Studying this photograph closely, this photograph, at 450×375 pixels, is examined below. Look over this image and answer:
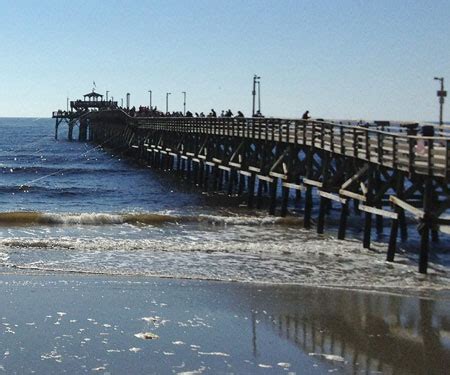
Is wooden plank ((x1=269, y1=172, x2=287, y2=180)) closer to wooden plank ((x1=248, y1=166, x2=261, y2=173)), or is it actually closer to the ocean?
the ocean

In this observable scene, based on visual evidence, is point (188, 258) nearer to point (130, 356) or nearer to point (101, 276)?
point (101, 276)

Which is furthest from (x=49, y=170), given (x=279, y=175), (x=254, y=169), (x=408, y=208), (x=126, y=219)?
(x=408, y=208)

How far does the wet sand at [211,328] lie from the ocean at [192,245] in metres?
1.54

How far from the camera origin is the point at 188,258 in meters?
18.9

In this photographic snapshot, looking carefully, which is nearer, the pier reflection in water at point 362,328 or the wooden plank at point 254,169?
the pier reflection in water at point 362,328

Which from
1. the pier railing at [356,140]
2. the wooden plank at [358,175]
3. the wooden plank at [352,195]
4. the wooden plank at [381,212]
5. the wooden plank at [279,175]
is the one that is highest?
the pier railing at [356,140]

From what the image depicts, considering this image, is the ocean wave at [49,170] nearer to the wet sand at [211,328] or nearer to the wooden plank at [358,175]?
the wooden plank at [358,175]

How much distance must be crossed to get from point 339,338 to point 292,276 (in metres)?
5.18

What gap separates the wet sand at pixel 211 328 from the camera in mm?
9961

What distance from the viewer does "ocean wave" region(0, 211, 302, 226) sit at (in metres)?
27.0

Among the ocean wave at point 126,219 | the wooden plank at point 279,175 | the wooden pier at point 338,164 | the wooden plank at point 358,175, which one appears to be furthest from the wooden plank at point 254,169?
Result: the wooden plank at point 358,175

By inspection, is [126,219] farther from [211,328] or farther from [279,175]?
[211,328]

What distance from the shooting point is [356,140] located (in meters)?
20.6

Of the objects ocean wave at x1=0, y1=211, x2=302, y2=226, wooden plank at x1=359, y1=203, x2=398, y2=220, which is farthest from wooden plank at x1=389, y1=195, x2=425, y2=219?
ocean wave at x1=0, y1=211, x2=302, y2=226
